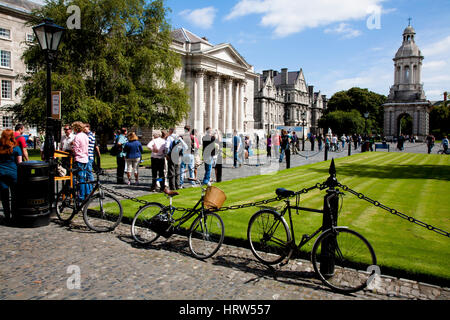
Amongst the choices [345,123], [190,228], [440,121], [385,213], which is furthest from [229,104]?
[440,121]

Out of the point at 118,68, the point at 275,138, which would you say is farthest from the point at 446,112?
the point at 118,68

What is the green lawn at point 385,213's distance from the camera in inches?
220

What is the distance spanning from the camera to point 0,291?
4422 millimetres

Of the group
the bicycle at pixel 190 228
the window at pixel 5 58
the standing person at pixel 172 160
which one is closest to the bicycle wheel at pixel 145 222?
the bicycle at pixel 190 228

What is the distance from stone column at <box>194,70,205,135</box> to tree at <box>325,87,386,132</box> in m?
58.4

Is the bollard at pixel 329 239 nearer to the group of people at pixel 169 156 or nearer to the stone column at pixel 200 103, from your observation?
the group of people at pixel 169 156

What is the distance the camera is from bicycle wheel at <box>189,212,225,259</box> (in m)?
5.80

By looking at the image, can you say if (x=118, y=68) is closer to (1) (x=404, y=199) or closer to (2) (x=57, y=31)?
(2) (x=57, y=31)

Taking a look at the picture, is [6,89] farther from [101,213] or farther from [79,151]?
[101,213]

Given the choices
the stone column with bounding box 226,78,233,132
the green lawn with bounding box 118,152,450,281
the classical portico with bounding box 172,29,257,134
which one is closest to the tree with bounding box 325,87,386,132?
the classical portico with bounding box 172,29,257,134

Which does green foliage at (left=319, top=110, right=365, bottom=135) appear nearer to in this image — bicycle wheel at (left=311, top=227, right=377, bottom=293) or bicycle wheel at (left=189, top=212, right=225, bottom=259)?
bicycle wheel at (left=189, top=212, right=225, bottom=259)

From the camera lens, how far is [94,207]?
8.22 metres

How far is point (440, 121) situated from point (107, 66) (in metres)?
97.4

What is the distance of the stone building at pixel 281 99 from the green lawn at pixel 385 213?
89.6m
